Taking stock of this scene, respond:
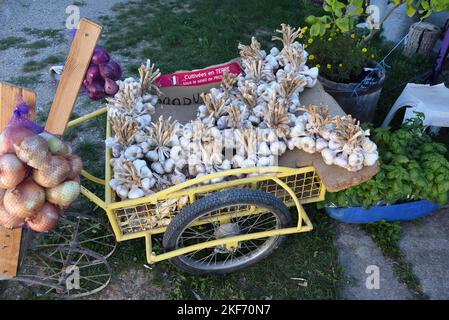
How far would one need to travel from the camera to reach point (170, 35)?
5.73 meters

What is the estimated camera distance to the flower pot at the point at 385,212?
3068 millimetres

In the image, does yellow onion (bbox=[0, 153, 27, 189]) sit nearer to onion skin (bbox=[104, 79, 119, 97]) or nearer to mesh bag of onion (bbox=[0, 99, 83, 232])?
mesh bag of onion (bbox=[0, 99, 83, 232])

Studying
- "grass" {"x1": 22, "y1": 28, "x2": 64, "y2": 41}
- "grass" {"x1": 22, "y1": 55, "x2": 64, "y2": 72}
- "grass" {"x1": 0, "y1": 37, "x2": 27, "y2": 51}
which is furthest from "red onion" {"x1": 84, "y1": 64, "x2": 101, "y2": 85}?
"grass" {"x1": 0, "y1": 37, "x2": 27, "y2": 51}

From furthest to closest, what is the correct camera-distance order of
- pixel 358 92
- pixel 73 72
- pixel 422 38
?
pixel 422 38
pixel 358 92
pixel 73 72

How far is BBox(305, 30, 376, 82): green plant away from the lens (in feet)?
12.0

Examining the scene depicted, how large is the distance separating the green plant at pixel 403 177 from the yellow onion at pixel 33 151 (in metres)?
2.11

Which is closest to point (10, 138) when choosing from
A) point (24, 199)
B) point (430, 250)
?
point (24, 199)

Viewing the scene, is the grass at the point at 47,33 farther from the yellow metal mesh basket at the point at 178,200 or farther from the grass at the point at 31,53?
the yellow metal mesh basket at the point at 178,200

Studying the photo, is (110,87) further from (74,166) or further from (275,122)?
(275,122)

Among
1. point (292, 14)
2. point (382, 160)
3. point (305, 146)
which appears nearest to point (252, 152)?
point (305, 146)

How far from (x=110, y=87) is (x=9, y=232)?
1.14 meters

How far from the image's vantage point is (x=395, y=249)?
305cm

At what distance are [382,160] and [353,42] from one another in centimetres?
137
